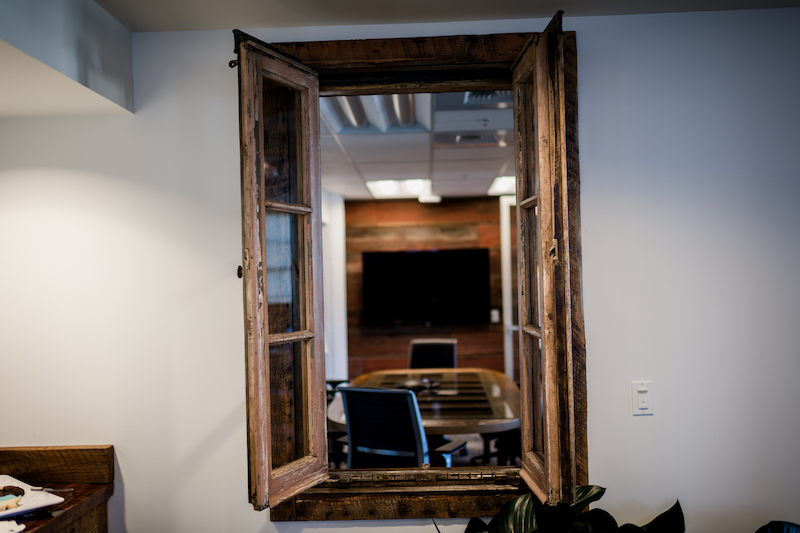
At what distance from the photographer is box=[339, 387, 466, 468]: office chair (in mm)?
2652

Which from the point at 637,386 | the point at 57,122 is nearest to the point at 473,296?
the point at 637,386

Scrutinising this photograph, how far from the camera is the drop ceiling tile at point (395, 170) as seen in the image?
14.9 ft

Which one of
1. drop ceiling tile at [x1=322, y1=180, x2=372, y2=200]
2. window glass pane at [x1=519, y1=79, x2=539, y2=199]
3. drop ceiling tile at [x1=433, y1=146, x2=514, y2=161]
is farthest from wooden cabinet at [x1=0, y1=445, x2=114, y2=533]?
drop ceiling tile at [x1=322, y1=180, x2=372, y2=200]

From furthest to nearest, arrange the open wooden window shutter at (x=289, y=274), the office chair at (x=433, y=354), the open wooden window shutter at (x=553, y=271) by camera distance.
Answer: the office chair at (x=433, y=354) → the open wooden window shutter at (x=289, y=274) → the open wooden window shutter at (x=553, y=271)

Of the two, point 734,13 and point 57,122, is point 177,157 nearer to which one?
point 57,122

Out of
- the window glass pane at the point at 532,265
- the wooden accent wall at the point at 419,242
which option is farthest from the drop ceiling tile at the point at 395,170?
the window glass pane at the point at 532,265

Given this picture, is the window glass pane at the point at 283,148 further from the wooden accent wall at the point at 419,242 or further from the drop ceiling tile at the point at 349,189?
the wooden accent wall at the point at 419,242

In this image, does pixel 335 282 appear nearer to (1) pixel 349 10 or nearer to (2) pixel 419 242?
(2) pixel 419 242

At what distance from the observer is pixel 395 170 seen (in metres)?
4.73

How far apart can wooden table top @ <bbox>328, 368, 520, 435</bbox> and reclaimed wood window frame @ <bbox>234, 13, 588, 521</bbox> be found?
88cm

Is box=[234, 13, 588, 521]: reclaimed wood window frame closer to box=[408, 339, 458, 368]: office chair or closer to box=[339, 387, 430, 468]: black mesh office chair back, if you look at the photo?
box=[339, 387, 430, 468]: black mesh office chair back

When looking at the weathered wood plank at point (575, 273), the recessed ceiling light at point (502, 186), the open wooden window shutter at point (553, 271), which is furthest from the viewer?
the recessed ceiling light at point (502, 186)

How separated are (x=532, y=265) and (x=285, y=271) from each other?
2.66ft

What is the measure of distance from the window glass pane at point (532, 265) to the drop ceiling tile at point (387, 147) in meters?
1.91
